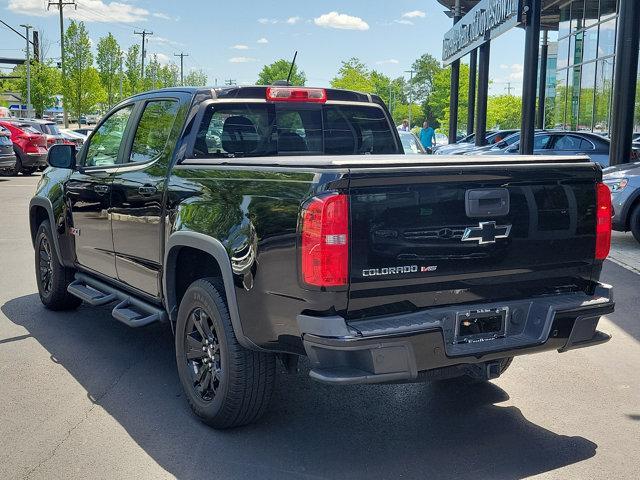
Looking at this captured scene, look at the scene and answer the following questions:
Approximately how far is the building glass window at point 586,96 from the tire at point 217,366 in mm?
28558

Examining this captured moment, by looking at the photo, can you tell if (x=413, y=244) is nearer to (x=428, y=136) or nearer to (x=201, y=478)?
(x=201, y=478)

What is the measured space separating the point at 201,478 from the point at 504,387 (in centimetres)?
226

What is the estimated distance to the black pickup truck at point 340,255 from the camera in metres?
3.53

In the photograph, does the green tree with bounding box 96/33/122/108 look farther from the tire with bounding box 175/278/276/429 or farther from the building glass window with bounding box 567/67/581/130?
the tire with bounding box 175/278/276/429

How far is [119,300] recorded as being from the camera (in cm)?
580

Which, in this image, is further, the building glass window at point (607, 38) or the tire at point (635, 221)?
the building glass window at point (607, 38)

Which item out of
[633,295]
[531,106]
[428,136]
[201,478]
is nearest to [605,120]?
[428,136]

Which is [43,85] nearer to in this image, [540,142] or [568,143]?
[540,142]

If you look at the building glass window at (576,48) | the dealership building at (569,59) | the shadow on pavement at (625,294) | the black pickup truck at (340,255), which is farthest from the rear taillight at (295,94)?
the building glass window at (576,48)

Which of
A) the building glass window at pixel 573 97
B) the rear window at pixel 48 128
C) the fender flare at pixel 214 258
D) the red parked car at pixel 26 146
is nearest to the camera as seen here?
the fender flare at pixel 214 258

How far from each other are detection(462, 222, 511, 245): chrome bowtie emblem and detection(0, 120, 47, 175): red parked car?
22765mm

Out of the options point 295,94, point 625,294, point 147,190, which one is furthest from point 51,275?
point 625,294

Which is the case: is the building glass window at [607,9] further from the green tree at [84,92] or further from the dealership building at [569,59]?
the green tree at [84,92]

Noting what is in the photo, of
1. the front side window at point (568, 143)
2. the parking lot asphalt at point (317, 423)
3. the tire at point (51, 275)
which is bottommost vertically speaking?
the parking lot asphalt at point (317, 423)
